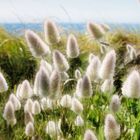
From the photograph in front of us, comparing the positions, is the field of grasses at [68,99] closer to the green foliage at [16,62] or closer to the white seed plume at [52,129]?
the white seed plume at [52,129]

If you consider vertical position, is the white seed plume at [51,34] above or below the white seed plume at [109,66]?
above

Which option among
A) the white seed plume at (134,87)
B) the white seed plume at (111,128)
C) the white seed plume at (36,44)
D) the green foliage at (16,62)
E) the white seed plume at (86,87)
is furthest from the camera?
the green foliage at (16,62)

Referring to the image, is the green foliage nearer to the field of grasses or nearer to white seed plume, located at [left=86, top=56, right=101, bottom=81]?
the field of grasses

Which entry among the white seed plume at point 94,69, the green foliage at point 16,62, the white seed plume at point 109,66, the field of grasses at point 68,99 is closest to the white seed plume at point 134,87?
the field of grasses at point 68,99

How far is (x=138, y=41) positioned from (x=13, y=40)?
169 cm

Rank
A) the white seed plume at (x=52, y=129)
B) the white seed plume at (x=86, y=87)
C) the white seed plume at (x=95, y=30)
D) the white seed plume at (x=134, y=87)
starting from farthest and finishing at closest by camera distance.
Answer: the white seed plume at (x=95, y=30) → the white seed plume at (x=52, y=129) → the white seed plume at (x=86, y=87) → the white seed plume at (x=134, y=87)

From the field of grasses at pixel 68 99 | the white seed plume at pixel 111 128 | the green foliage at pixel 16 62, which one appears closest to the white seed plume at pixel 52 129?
the field of grasses at pixel 68 99

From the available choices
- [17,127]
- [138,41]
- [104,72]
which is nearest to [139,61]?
[138,41]

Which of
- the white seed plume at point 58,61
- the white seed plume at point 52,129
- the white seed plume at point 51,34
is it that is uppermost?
the white seed plume at point 51,34

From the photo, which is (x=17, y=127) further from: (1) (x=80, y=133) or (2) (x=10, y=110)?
(2) (x=10, y=110)

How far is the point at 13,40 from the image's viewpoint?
7215 millimetres

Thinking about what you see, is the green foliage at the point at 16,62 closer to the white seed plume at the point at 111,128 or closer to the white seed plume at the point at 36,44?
the white seed plume at the point at 36,44

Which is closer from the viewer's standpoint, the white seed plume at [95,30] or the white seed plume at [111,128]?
the white seed plume at [111,128]

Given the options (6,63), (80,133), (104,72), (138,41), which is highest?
(104,72)
